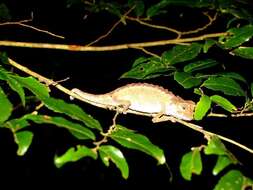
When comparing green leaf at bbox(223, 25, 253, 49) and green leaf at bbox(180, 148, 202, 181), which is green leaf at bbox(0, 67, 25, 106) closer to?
green leaf at bbox(180, 148, 202, 181)

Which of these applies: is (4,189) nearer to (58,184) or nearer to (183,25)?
(58,184)

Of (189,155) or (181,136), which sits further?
(181,136)

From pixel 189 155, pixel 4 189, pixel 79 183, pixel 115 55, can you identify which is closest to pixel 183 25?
pixel 115 55

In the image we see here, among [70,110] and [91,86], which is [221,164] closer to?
[70,110]

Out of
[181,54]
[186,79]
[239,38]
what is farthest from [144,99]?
[186,79]

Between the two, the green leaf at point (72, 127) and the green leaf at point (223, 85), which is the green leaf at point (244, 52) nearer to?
the green leaf at point (223, 85)

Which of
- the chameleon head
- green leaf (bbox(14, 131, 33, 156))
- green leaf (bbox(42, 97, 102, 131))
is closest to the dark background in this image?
the chameleon head
